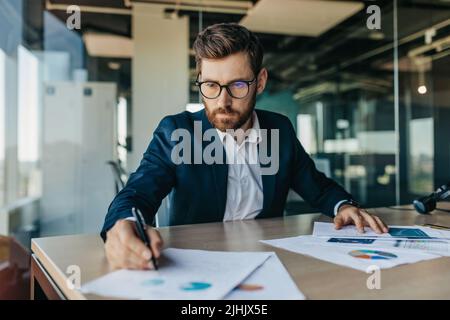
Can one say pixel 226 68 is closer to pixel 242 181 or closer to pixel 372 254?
pixel 242 181

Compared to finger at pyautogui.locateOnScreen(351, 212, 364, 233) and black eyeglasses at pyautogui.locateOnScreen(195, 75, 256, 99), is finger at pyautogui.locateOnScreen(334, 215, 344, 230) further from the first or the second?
black eyeglasses at pyautogui.locateOnScreen(195, 75, 256, 99)

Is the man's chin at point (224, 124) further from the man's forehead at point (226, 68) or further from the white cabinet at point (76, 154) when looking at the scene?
the white cabinet at point (76, 154)

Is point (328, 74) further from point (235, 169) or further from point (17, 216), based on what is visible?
point (235, 169)

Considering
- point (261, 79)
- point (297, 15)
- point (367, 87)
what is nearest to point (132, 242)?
point (261, 79)

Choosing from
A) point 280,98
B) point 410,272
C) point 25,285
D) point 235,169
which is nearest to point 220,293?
point 410,272

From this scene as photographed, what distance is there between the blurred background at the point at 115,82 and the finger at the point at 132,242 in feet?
8.23

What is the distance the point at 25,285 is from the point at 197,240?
958 mm

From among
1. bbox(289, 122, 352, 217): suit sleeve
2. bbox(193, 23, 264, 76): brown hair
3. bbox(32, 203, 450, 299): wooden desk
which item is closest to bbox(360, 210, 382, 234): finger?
bbox(32, 203, 450, 299): wooden desk

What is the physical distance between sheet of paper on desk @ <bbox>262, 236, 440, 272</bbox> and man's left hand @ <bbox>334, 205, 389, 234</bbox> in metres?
0.20

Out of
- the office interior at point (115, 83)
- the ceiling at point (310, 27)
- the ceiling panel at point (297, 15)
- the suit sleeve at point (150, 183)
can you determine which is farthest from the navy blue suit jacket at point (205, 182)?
the ceiling panel at point (297, 15)

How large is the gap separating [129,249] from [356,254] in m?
0.50

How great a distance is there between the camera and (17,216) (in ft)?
14.4

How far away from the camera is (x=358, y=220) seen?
1215 mm

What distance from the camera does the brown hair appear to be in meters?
1.43
